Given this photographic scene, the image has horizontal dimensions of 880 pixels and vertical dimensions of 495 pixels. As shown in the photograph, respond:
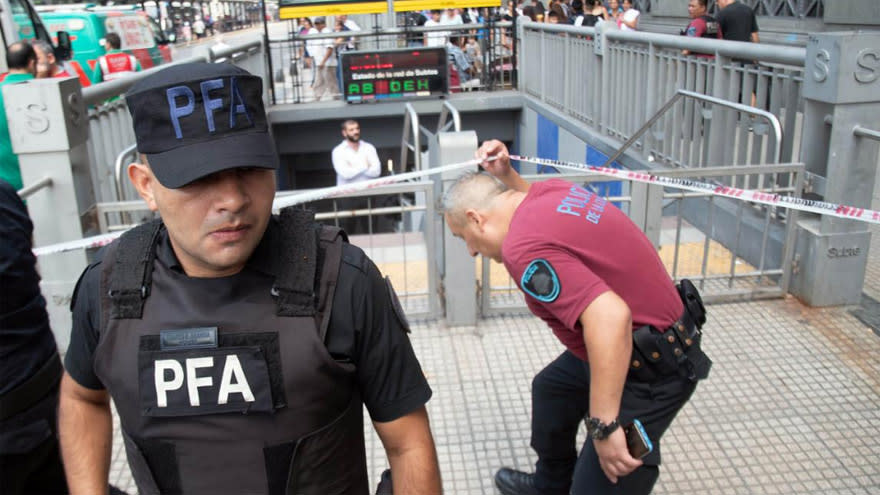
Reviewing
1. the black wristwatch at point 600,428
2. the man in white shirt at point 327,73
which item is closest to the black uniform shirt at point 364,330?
the black wristwatch at point 600,428

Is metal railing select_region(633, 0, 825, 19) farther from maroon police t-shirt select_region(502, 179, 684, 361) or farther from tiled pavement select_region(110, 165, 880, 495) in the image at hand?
maroon police t-shirt select_region(502, 179, 684, 361)

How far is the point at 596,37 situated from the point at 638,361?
7378mm

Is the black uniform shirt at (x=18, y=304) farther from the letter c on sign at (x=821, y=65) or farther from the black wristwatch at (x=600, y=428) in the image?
the letter c on sign at (x=821, y=65)

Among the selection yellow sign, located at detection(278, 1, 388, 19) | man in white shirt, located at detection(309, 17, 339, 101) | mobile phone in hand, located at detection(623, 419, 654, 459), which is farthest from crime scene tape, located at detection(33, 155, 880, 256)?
man in white shirt, located at detection(309, 17, 339, 101)

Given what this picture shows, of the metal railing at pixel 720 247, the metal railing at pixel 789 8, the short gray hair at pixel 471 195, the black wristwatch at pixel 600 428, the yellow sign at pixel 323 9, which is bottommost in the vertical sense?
the metal railing at pixel 720 247

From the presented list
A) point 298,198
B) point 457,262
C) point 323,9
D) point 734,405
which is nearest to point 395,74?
point 323,9

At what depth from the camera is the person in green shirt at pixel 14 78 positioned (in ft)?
16.9

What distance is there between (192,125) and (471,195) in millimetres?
1353

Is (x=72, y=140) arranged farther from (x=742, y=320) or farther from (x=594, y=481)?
(x=742, y=320)

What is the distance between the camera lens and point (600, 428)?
89.0 inches

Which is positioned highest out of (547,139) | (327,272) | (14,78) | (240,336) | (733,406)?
(14,78)

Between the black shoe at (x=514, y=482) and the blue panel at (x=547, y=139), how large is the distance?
318 inches

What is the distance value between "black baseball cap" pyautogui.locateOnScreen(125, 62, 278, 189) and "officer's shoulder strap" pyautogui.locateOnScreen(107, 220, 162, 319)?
26cm

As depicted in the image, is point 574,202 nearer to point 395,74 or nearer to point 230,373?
point 230,373
